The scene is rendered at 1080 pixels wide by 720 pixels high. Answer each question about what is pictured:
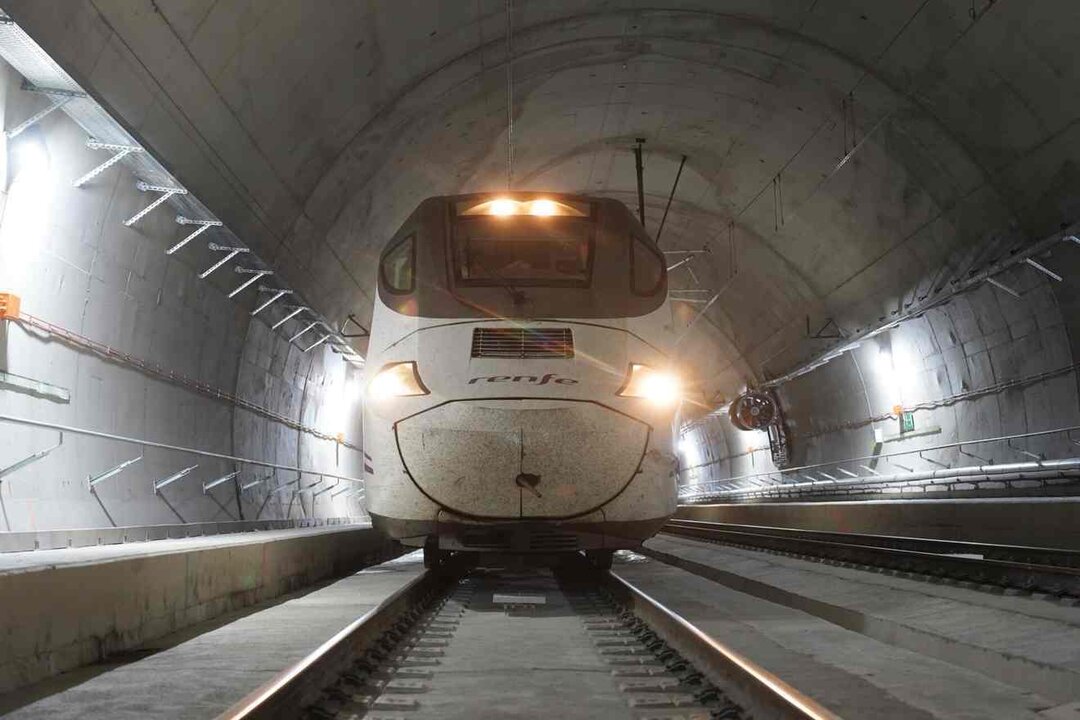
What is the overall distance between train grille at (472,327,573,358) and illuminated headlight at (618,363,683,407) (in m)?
0.49

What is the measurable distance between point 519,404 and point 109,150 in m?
4.98

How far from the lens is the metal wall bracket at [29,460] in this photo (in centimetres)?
752

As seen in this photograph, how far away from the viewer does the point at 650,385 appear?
23.5 ft

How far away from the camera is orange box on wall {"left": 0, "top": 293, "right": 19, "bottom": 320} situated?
7836 millimetres

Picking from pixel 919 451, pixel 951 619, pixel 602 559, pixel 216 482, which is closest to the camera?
pixel 951 619

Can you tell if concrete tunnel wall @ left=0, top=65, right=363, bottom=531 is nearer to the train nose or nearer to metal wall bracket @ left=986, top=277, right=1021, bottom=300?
the train nose

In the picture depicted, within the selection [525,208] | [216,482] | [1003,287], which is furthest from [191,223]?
[1003,287]

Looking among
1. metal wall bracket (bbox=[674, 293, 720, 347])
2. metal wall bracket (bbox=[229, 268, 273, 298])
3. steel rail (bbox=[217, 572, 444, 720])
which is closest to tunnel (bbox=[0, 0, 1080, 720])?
steel rail (bbox=[217, 572, 444, 720])

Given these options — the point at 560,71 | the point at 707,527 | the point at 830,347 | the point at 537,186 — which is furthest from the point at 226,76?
the point at 707,527

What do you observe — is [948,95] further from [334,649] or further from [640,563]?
[334,649]

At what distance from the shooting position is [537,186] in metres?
21.1

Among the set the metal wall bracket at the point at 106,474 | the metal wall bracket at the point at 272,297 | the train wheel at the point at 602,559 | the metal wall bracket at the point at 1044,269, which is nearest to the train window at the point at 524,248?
the train wheel at the point at 602,559

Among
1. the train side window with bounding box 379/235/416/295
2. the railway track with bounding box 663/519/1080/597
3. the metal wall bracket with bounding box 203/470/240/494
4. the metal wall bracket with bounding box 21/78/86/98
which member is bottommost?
the railway track with bounding box 663/519/1080/597

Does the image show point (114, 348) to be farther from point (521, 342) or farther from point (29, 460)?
point (521, 342)
